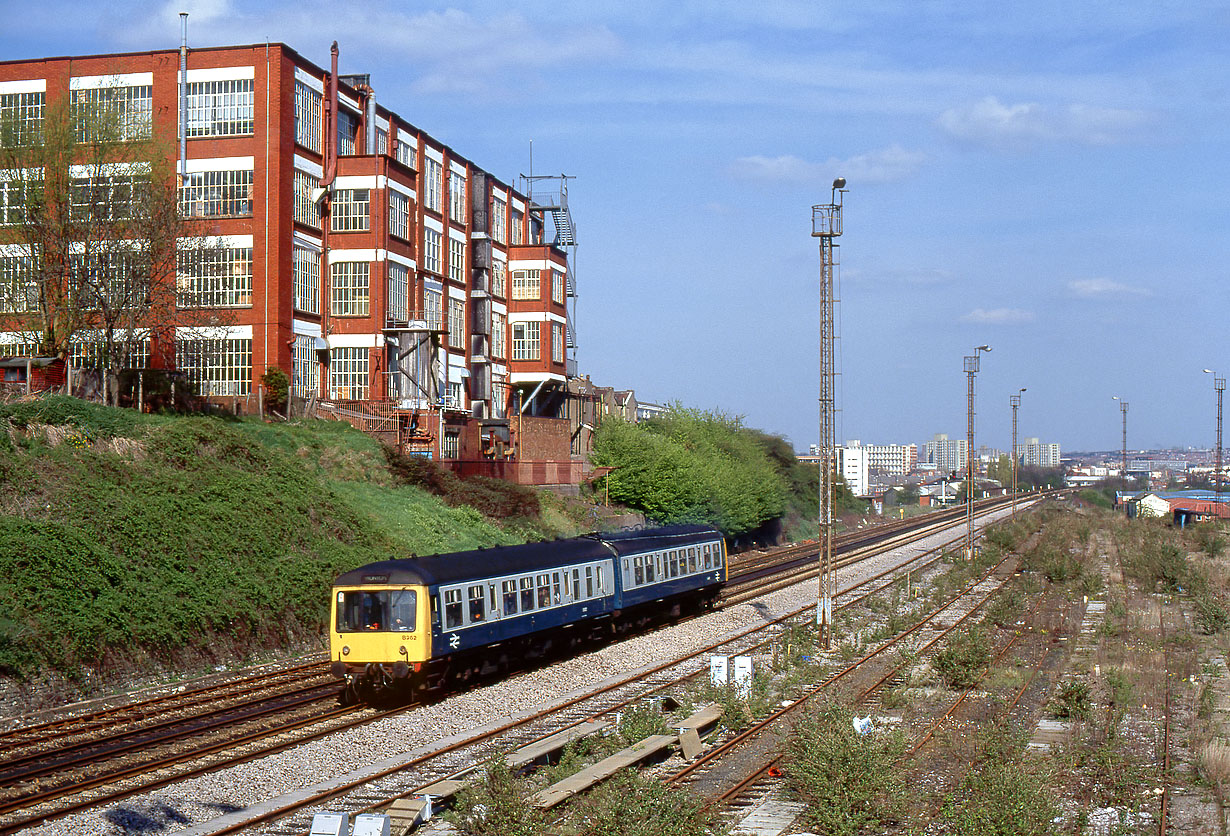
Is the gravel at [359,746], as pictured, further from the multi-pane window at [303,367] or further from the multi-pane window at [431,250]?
the multi-pane window at [431,250]

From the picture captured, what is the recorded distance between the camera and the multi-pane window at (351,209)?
155 feet

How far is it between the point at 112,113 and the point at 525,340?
2982cm

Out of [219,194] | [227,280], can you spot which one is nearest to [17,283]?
[227,280]

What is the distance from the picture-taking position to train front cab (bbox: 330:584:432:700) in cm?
2011

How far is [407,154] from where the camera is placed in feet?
174

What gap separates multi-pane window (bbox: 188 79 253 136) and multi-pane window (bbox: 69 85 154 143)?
1.49 m

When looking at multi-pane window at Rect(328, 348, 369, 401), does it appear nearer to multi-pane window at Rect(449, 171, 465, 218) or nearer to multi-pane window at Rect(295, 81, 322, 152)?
multi-pane window at Rect(295, 81, 322, 152)

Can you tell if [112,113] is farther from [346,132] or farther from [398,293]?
[398,293]

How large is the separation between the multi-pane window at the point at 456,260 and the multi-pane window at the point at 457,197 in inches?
47.9

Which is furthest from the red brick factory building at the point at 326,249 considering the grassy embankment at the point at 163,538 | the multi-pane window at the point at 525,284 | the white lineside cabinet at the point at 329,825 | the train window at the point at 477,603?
the white lineside cabinet at the point at 329,825

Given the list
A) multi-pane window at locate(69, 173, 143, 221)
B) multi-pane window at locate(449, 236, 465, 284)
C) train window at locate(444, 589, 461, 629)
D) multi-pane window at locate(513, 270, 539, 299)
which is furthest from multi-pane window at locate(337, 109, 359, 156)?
train window at locate(444, 589, 461, 629)

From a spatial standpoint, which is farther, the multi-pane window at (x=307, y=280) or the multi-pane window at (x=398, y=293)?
the multi-pane window at (x=398, y=293)

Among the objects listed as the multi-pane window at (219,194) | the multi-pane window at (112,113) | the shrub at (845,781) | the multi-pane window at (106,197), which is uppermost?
the multi-pane window at (112,113)

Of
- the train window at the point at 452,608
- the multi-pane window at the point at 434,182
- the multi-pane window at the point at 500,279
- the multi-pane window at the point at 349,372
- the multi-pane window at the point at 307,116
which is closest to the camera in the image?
the train window at the point at 452,608
